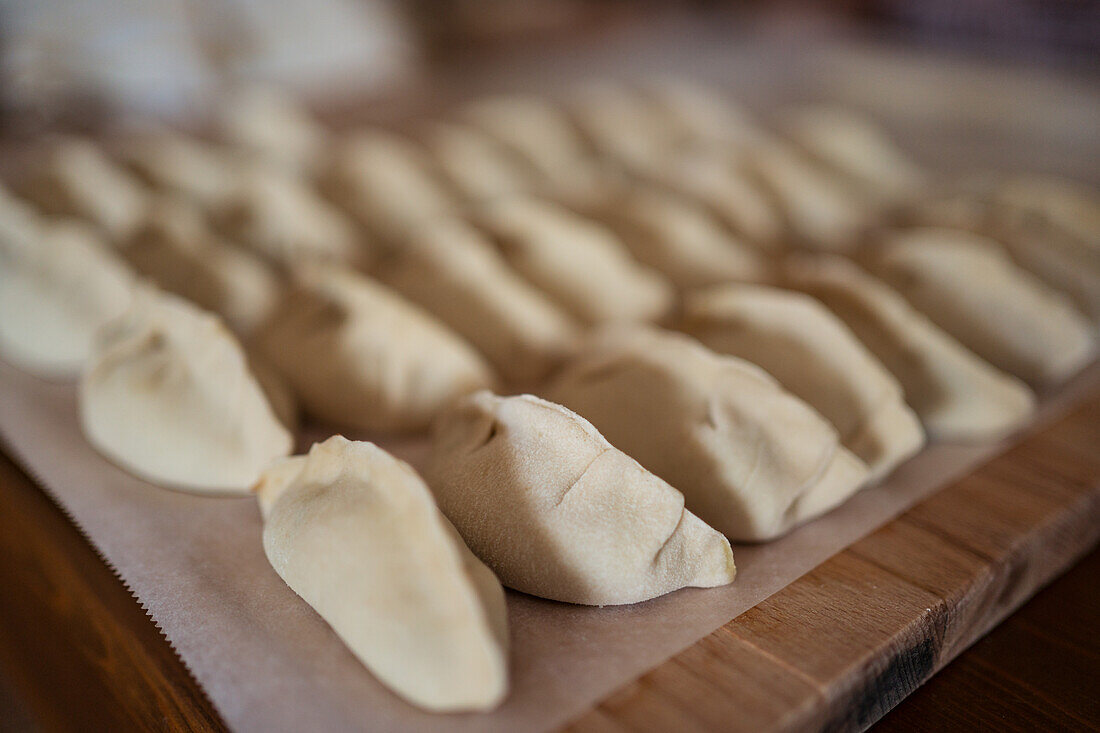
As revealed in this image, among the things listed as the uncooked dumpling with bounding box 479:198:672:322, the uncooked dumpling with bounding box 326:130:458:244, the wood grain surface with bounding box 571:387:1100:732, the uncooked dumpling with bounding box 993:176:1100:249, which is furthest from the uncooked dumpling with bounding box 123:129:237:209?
the uncooked dumpling with bounding box 993:176:1100:249

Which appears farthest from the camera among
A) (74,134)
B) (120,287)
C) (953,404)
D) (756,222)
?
(74,134)

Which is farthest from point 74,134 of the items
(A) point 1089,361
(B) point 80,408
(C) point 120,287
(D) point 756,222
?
(A) point 1089,361

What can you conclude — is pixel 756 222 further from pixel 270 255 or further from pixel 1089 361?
pixel 270 255

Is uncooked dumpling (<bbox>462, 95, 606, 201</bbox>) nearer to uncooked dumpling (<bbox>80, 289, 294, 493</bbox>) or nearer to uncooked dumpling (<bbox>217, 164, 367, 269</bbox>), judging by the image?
uncooked dumpling (<bbox>217, 164, 367, 269</bbox>)

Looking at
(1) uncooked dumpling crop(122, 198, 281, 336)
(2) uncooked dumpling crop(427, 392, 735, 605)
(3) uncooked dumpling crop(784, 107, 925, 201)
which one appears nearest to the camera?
(2) uncooked dumpling crop(427, 392, 735, 605)

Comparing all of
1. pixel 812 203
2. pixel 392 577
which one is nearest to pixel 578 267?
pixel 812 203

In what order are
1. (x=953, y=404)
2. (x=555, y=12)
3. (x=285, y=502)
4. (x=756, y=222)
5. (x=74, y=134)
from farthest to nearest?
(x=555, y=12), (x=74, y=134), (x=756, y=222), (x=953, y=404), (x=285, y=502)

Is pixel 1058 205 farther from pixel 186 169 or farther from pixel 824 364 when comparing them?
pixel 186 169

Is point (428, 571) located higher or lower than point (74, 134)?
higher
